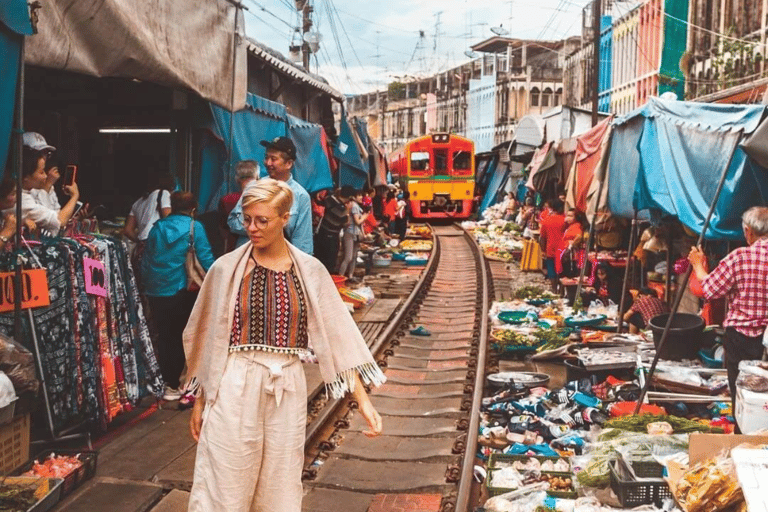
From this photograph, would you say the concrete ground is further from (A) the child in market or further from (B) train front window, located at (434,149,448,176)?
(B) train front window, located at (434,149,448,176)

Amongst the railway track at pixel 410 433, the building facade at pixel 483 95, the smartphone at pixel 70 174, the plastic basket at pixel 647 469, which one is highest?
the building facade at pixel 483 95

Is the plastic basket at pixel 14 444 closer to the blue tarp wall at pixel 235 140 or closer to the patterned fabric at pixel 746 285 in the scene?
the blue tarp wall at pixel 235 140

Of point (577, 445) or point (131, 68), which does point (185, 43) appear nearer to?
point (131, 68)

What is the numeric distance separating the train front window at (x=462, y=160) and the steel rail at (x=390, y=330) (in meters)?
10.4

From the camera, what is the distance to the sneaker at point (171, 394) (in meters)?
7.75

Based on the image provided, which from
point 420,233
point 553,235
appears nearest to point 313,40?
point 420,233

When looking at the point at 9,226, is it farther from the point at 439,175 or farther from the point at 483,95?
the point at 483,95

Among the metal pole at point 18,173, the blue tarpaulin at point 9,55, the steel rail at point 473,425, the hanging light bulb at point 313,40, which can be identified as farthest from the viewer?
the hanging light bulb at point 313,40

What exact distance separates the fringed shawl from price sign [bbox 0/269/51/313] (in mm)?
1966

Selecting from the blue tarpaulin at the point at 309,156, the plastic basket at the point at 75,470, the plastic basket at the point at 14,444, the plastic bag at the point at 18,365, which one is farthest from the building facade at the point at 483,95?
the plastic bag at the point at 18,365

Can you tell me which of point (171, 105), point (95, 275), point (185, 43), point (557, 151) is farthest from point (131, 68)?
point (557, 151)

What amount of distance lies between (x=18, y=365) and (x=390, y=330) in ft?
22.9

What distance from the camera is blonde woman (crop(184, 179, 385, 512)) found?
392cm

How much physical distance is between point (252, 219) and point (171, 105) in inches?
225
